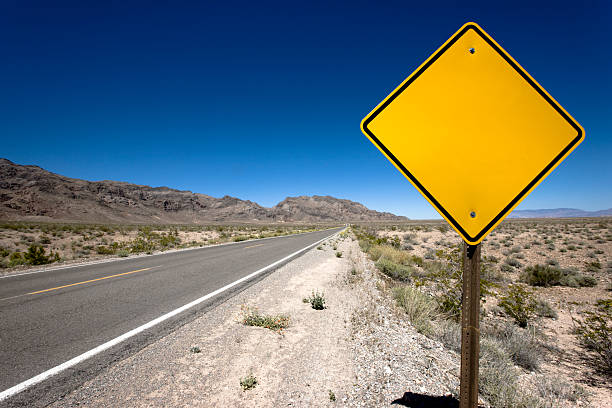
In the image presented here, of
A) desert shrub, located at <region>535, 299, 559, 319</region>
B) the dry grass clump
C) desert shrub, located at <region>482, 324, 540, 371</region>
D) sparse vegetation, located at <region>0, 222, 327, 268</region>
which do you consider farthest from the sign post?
sparse vegetation, located at <region>0, 222, 327, 268</region>

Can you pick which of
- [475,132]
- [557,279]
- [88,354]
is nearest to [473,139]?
[475,132]

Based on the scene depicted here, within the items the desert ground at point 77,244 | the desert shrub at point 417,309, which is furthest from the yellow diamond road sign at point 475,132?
the desert ground at point 77,244

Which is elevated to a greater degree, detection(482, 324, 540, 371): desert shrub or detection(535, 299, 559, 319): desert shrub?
detection(482, 324, 540, 371): desert shrub

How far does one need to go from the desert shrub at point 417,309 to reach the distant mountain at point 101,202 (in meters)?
101

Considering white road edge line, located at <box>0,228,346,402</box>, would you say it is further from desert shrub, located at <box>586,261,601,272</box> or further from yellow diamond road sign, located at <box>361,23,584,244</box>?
desert shrub, located at <box>586,261,601,272</box>

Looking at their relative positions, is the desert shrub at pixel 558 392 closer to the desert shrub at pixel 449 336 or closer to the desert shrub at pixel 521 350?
the desert shrub at pixel 521 350

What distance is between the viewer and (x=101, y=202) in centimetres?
9481

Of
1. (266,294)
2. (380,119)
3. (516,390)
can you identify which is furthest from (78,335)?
(516,390)

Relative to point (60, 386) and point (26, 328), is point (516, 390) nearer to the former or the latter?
point (60, 386)

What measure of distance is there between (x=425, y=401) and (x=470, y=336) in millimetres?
1447

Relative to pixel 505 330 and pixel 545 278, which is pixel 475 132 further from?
pixel 545 278

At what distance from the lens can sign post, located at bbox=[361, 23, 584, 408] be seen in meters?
1.42

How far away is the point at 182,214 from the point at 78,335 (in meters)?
134

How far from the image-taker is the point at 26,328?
3.93 m
